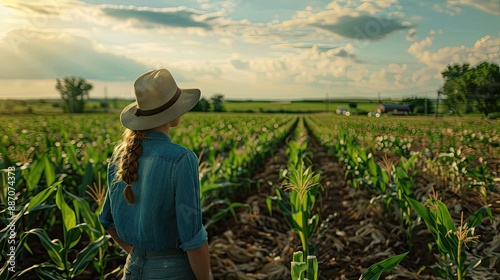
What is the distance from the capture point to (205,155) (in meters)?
9.64

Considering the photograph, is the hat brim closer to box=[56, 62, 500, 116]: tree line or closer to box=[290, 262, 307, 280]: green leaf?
box=[290, 262, 307, 280]: green leaf

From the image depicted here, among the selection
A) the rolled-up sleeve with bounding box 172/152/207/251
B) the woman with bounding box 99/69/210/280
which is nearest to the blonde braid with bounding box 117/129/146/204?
the woman with bounding box 99/69/210/280

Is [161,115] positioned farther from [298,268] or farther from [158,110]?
[298,268]

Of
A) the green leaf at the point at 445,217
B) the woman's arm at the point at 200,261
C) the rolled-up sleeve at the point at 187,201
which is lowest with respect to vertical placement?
the green leaf at the point at 445,217

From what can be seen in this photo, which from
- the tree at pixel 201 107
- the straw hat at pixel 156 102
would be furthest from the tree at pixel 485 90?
the straw hat at pixel 156 102

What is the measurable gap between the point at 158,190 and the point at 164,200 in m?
0.05

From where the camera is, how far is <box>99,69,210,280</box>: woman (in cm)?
181

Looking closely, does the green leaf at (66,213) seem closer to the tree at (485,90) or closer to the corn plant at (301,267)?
the corn plant at (301,267)

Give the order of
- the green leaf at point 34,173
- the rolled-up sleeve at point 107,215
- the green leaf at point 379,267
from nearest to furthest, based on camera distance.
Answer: the rolled-up sleeve at point 107,215 < the green leaf at point 379,267 < the green leaf at point 34,173

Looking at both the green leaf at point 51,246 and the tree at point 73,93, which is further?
the tree at point 73,93

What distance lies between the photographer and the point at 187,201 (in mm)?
1789

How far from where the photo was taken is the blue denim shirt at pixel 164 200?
1797mm

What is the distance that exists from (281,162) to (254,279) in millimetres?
6613

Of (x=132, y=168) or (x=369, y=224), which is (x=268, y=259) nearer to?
(x=369, y=224)
